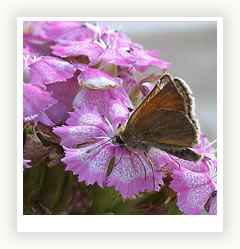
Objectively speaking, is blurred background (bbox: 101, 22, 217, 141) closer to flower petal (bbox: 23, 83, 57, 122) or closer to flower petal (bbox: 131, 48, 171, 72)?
flower petal (bbox: 131, 48, 171, 72)

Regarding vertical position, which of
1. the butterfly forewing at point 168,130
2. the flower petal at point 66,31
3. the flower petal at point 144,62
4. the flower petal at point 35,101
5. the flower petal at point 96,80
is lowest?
the butterfly forewing at point 168,130

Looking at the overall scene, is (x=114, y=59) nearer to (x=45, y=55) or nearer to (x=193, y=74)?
Result: (x=45, y=55)

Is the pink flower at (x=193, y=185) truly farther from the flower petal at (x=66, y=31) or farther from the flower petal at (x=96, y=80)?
the flower petal at (x=66, y=31)

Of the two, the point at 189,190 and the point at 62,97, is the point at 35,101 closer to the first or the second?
the point at 62,97

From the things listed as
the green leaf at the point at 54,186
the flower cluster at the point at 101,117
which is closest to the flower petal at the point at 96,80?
the flower cluster at the point at 101,117

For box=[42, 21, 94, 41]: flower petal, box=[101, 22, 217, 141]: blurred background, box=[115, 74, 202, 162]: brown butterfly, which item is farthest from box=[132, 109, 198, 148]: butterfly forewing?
box=[42, 21, 94, 41]: flower petal
